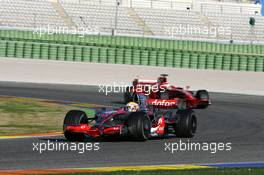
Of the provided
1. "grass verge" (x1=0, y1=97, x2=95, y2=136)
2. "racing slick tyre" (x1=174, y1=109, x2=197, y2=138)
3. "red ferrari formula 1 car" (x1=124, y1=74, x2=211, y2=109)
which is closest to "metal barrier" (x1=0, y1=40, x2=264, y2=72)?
"grass verge" (x1=0, y1=97, x2=95, y2=136)

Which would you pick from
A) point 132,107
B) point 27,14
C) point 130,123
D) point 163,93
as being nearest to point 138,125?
point 130,123

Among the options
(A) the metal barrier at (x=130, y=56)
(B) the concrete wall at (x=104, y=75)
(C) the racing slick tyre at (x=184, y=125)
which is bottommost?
(B) the concrete wall at (x=104, y=75)

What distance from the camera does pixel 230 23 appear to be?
67.4 m

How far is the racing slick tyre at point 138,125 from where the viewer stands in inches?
622

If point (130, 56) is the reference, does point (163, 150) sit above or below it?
above

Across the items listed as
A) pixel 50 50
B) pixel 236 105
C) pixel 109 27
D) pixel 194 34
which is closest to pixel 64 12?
pixel 109 27

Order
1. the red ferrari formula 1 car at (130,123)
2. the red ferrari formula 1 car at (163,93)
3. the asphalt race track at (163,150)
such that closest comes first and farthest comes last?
the asphalt race track at (163,150)
the red ferrari formula 1 car at (130,123)
the red ferrari formula 1 car at (163,93)

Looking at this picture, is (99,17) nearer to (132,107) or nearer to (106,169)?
(132,107)

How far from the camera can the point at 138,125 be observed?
15812 millimetres

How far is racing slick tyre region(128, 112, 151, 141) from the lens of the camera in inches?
622

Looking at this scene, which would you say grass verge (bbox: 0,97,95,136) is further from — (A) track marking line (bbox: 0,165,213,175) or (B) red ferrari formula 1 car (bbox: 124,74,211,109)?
(A) track marking line (bbox: 0,165,213,175)

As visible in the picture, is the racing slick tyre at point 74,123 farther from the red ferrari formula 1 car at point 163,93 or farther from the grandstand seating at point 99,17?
the grandstand seating at point 99,17

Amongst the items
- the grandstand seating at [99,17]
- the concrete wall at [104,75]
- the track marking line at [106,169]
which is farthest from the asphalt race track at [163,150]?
the grandstand seating at [99,17]

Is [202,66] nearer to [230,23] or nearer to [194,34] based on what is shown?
[194,34]
